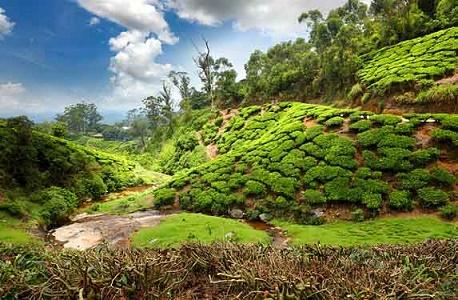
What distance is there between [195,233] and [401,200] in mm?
10449

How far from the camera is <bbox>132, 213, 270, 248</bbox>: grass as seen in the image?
16125 mm

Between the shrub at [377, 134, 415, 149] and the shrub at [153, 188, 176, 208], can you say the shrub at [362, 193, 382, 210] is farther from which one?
the shrub at [153, 188, 176, 208]

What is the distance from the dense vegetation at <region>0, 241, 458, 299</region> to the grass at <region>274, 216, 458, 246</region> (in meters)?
8.90

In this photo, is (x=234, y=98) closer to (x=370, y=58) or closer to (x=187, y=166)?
(x=187, y=166)

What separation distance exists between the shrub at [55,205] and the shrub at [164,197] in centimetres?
585

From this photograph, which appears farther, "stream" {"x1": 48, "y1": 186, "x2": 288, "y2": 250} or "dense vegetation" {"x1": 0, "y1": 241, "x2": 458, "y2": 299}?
"stream" {"x1": 48, "y1": 186, "x2": 288, "y2": 250}

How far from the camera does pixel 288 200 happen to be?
21.2 metres

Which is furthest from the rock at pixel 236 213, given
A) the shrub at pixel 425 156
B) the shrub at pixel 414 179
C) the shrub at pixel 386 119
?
the shrub at pixel 386 119

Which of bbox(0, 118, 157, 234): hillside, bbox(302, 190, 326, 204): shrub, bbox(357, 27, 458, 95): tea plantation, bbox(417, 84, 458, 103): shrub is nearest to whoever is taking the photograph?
bbox(302, 190, 326, 204): shrub

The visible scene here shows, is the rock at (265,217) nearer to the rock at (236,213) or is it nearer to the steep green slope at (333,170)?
the steep green slope at (333,170)

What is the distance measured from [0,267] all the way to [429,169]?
1991 centimetres

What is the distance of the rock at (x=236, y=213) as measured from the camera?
2181 cm

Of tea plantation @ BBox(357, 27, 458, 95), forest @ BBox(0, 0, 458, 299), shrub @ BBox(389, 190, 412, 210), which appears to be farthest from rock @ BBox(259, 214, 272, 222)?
tea plantation @ BBox(357, 27, 458, 95)

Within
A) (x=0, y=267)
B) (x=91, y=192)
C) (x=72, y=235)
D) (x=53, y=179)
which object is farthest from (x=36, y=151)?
(x=0, y=267)
